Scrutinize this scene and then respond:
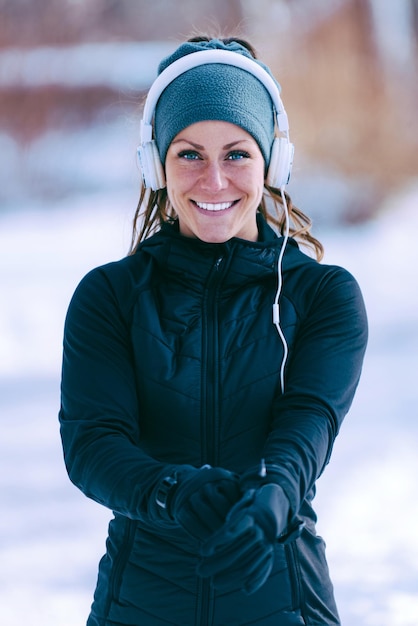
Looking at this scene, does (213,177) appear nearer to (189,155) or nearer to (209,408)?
(189,155)

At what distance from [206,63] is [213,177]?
180 mm

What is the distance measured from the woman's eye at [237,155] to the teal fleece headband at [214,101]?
29 mm

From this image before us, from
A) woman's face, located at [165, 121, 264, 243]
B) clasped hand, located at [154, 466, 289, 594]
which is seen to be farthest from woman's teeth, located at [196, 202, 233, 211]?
clasped hand, located at [154, 466, 289, 594]

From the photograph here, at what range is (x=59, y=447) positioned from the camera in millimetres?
3557

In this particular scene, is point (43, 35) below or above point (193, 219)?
above

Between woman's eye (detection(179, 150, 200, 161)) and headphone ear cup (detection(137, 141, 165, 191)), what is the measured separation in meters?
0.08

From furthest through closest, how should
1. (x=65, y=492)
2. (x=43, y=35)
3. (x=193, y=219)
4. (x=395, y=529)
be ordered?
(x=43, y=35) < (x=65, y=492) < (x=395, y=529) < (x=193, y=219)

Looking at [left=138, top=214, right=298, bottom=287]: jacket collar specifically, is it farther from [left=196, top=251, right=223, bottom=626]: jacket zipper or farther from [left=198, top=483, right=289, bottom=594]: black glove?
[left=198, top=483, right=289, bottom=594]: black glove

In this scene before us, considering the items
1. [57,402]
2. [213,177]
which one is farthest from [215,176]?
[57,402]

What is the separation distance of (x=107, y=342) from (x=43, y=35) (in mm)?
3878

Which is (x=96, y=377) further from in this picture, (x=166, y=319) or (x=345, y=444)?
(x=345, y=444)

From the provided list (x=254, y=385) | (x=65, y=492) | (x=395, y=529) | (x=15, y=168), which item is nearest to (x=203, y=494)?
(x=254, y=385)

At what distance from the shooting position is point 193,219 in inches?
57.0

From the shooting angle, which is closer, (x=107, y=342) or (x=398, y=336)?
(x=107, y=342)
